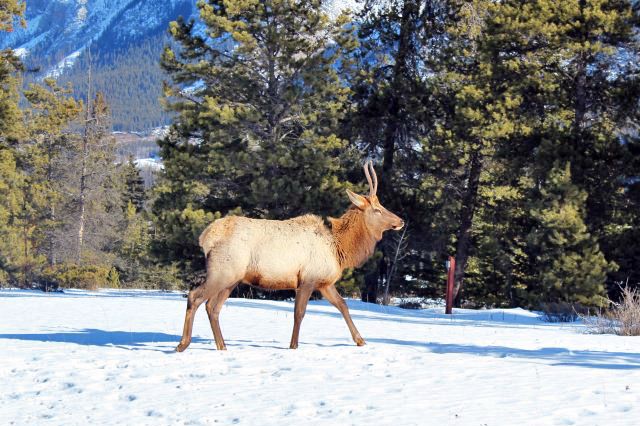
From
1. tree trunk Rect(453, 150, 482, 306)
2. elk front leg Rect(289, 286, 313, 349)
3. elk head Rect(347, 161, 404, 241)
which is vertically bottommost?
elk front leg Rect(289, 286, 313, 349)

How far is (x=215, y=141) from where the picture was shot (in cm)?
2738

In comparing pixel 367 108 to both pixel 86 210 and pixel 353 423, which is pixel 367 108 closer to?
pixel 353 423

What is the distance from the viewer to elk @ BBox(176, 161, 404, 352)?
10.0m

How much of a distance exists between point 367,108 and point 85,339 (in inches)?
754

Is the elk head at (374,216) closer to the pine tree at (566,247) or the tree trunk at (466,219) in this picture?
the pine tree at (566,247)

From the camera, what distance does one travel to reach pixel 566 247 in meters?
24.3

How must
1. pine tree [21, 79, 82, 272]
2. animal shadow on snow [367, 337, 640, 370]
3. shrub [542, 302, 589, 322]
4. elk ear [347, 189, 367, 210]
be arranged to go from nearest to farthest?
animal shadow on snow [367, 337, 640, 370] → elk ear [347, 189, 367, 210] → shrub [542, 302, 589, 322] → pine tree [21, 79, 82, 272]

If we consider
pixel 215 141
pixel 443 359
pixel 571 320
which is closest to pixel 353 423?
pixel 443 359

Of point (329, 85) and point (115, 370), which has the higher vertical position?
point (329, 85)

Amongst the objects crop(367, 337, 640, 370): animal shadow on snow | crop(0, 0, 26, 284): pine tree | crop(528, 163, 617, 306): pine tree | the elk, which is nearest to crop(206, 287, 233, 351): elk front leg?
the elk

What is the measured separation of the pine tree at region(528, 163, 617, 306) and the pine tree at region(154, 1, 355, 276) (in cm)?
622

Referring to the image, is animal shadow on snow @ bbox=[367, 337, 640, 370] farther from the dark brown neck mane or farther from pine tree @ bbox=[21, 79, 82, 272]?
pine tree @ bbox=[21, 79, 82, 272]

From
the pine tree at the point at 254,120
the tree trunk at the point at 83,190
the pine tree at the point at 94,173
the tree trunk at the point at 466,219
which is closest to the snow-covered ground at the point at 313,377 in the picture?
the pine tree at the point at 254,120

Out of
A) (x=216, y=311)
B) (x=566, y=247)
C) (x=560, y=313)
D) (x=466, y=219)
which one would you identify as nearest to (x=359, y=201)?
(x=216, y=311)
